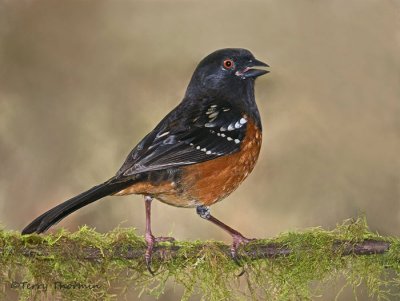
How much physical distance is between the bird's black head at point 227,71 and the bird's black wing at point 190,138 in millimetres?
127

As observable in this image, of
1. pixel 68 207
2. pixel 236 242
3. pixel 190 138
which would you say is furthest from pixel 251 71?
pixel 68 207

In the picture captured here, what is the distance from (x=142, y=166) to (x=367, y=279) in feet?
4.21

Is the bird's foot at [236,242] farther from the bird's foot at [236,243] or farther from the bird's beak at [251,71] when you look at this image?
the bird's beak at [251,71]

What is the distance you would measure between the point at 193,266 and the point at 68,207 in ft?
2.20

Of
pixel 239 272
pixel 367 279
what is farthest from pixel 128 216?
pixel 367 279

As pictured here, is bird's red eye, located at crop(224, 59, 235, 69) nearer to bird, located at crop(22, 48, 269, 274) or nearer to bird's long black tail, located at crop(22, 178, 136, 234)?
bird, located at crop(22, 48, 269, 274)

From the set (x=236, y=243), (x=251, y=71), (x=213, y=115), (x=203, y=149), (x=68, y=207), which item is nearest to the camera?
(x=68, y=207)

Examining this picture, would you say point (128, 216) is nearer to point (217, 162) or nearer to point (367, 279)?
point (217, 162)

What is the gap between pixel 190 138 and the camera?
12.2ft

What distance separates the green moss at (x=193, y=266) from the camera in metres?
3.01

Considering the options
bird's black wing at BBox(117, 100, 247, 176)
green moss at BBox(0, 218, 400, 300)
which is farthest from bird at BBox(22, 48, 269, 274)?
green moss at BBox(0, 218, 400, 300)

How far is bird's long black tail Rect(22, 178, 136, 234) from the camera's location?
303cm

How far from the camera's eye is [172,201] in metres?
3.65

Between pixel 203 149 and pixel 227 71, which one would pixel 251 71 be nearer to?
pixel 227 71
